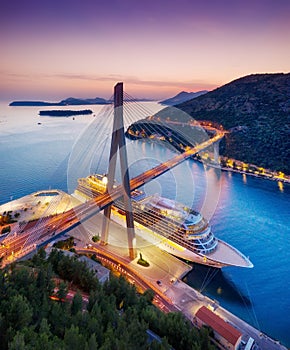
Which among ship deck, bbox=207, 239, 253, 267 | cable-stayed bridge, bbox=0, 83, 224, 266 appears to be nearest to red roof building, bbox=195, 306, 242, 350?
ship deck, bbox=207, 239, 253, 267

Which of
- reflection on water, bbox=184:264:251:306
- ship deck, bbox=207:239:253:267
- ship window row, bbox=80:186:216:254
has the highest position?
ship window row, bbox=80:186:216:254

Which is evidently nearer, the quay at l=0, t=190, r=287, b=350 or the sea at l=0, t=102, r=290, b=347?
the quay at l=0, t=190, r=287, b=350

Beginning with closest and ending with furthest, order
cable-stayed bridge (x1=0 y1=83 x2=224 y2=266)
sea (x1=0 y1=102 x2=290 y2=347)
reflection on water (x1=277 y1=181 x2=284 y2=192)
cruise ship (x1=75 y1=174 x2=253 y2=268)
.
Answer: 1. cable-stayed bridge (x1=0 y1=83 x2=224 y2=266)
2. sea (x1=0 y1=102 x2=290 y2=347)
3. cruise ship (x1=75 y1=174 x2=253 y2=268)
4. reflection on water (x1=277 y1=181 x2=284 y2=192)

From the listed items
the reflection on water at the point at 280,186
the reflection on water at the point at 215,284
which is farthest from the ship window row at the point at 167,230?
the reflection on water at the point at 280,186

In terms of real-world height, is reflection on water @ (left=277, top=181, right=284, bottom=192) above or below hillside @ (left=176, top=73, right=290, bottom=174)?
below

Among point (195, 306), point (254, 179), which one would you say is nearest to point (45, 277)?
point (195, 306)

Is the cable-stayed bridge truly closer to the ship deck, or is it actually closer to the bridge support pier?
the ship deck

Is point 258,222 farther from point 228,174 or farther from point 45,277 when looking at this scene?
point 45,277

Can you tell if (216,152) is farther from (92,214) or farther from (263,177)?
(92,214)
